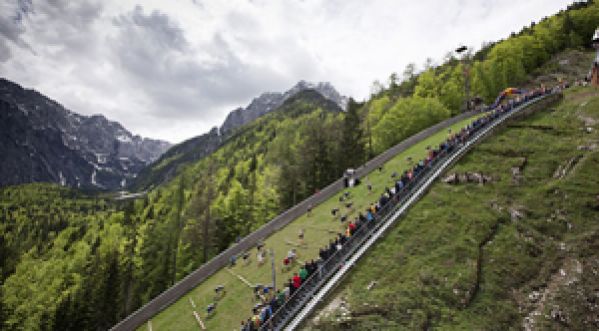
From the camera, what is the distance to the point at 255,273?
2239 centimetres

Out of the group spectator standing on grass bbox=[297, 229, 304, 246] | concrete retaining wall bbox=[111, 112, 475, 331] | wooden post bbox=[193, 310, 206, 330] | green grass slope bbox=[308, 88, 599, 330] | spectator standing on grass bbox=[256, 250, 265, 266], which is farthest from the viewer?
spectator standing on grass bbox=[297, 229, 304, 246]

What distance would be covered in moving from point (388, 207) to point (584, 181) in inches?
451

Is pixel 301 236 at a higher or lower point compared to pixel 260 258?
higher

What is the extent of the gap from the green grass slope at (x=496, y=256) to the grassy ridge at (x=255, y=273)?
6.24m

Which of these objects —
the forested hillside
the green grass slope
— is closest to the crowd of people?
the green grass slope

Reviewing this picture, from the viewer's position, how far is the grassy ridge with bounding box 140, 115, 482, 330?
1848 cm

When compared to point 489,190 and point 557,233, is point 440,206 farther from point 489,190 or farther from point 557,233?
point 557,233

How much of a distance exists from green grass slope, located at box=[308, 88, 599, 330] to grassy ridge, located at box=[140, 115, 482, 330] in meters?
6.24

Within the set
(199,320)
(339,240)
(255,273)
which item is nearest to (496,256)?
(339,240)

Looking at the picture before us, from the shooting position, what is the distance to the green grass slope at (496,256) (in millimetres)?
12578

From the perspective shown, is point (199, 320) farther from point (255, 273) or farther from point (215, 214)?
point (215, 214)

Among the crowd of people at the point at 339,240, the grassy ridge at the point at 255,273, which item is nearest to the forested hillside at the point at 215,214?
the grassy ridge at the point at 255,273

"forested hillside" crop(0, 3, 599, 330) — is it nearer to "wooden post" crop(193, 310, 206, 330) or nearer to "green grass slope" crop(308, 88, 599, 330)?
"wooden post" crop(193, 310, 206, 330)

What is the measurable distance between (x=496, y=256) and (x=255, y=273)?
15.2 m
